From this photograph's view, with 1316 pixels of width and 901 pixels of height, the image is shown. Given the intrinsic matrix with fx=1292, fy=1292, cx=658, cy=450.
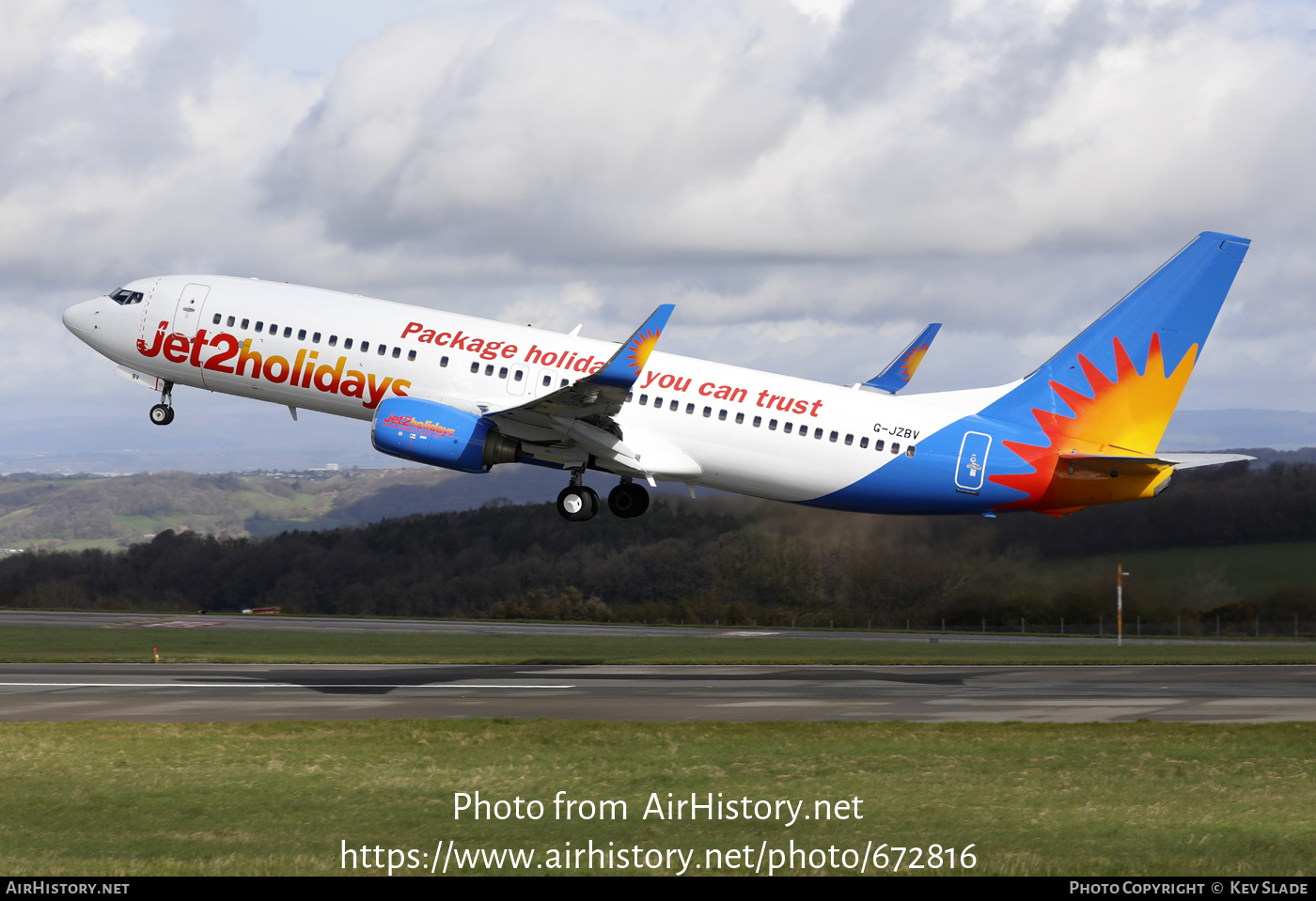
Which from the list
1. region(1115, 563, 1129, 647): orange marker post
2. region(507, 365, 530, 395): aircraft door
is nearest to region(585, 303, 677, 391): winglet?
region(507, 365, 530, 395): aircraft door

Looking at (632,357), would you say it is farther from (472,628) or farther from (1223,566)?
(472,628)

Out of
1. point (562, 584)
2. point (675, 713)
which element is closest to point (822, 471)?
point (675, 713)

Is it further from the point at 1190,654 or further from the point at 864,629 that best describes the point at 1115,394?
the point at 864,629

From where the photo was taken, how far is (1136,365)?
44.1m

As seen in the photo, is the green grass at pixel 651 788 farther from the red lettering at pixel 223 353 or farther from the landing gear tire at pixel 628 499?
the red lettering at pixel 223 353

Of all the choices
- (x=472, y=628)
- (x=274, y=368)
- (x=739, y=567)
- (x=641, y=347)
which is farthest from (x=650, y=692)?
(x=472, y=628)

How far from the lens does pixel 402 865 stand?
23.4 m

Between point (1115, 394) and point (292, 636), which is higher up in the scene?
point (1115, 394)

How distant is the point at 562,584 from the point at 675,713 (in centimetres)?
8894

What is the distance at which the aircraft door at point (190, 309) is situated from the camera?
4547cm

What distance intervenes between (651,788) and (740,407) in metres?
15.9

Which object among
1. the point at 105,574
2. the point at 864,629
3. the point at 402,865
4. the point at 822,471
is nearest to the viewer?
the point at 402,865

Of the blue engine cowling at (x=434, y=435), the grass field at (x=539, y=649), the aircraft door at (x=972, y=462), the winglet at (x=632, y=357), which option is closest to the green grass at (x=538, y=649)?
the grass field at (x=539, y=649)
